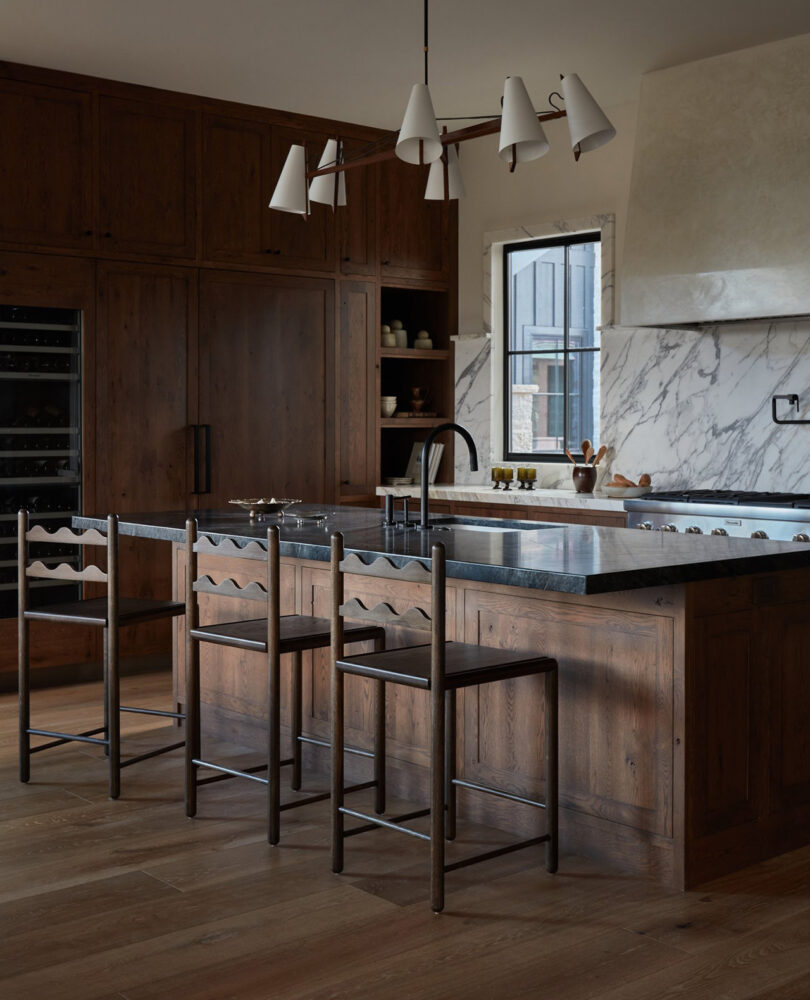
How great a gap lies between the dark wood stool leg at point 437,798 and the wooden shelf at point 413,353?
4.17 meters

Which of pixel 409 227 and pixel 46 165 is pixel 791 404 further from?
pixel 46 165

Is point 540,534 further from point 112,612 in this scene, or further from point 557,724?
point 112,612

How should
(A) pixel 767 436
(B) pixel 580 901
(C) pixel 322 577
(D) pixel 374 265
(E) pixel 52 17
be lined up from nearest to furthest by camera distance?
1. (B) pixel 580 901
2. (C) pixel 322 577
3. (E) pixel 52 17
4. (A) pixel 767 436
5. (D) pixel 374 265

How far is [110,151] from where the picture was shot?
18.5 feet

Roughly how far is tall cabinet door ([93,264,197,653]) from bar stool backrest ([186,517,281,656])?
2167 millimetres

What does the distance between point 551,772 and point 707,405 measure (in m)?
3.18

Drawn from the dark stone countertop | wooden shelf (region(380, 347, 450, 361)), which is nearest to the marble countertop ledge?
wooden shelf (region(380, 347, 450, 361))

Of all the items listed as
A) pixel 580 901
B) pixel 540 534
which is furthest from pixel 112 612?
pixel 580 901

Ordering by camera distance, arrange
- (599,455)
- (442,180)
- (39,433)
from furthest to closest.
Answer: (599,455), (39,433), (442,180)

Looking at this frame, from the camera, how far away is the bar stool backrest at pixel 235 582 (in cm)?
329

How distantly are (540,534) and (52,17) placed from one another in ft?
9.75

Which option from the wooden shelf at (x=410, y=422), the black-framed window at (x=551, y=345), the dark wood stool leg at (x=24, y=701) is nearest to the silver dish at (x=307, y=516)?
the dark wood stool leg at (x=24, y=701)

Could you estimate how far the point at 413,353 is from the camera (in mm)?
6914

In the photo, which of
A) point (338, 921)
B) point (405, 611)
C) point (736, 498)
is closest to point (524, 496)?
point (736, 498)
